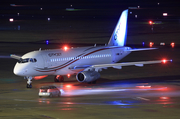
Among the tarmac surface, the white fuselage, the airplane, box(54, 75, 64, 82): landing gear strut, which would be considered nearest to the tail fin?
the airplane

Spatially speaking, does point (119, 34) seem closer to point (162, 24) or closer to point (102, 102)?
point (102, 102)

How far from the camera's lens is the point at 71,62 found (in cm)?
4644

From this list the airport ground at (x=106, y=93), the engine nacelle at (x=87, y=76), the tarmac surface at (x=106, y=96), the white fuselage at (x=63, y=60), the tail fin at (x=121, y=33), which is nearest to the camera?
the tarmac surface at (x=106, y=96)

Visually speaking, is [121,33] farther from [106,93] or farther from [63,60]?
[106,93]

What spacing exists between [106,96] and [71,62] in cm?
1059

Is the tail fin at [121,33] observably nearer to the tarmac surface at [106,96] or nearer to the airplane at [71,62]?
the airplane at [71,62]

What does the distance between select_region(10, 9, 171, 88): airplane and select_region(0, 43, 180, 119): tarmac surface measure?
1.35 m

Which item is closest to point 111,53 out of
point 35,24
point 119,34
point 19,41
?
point 119,34

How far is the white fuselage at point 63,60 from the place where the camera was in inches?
1683

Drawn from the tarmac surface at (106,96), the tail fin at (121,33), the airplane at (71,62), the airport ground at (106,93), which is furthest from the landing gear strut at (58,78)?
the tail fin at (121,33)

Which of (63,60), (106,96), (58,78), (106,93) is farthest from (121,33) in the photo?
(106,96)

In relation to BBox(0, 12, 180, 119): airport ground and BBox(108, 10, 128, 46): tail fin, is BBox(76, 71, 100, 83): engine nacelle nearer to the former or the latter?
BBox(0, 12, 180, 119): airport ground

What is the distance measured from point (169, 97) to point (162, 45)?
49.0 meters

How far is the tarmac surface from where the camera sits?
94.0ft
